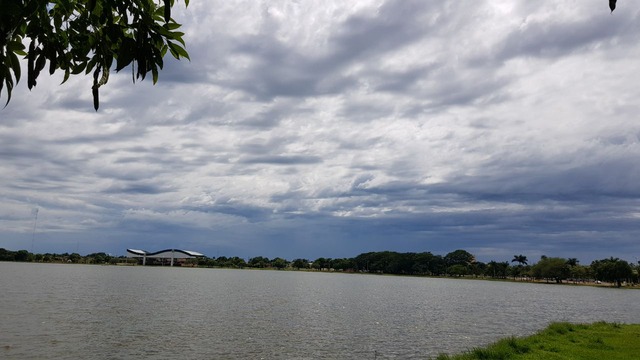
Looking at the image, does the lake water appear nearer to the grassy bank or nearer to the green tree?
the grassy bank

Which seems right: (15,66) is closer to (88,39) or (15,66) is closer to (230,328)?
(88,39)

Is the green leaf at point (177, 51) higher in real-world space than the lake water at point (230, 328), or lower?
higher

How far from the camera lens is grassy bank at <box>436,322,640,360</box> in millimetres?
39875

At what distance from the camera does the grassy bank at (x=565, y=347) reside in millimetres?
39875

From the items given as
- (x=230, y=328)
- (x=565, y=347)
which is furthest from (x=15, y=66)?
(x=230, y=328)

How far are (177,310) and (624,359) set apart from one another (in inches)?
2578

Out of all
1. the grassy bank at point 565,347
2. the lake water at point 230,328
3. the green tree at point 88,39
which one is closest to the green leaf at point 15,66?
the green tree at point 88,39

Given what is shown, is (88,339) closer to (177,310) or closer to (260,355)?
(260,355)

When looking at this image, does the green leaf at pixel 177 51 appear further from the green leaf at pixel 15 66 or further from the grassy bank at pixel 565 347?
the grassy bank at pixel 565 347

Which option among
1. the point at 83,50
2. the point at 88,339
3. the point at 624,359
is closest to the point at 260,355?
the point at 88,339

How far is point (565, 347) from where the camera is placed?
44.7 metres

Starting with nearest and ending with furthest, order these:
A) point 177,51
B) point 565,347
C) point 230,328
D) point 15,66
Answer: point 15,66 < point 177,51 < point 565,347 < point 230,328

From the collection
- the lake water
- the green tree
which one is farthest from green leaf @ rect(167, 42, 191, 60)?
the lake water

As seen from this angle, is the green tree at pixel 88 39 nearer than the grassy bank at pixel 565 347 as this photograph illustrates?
Yes
